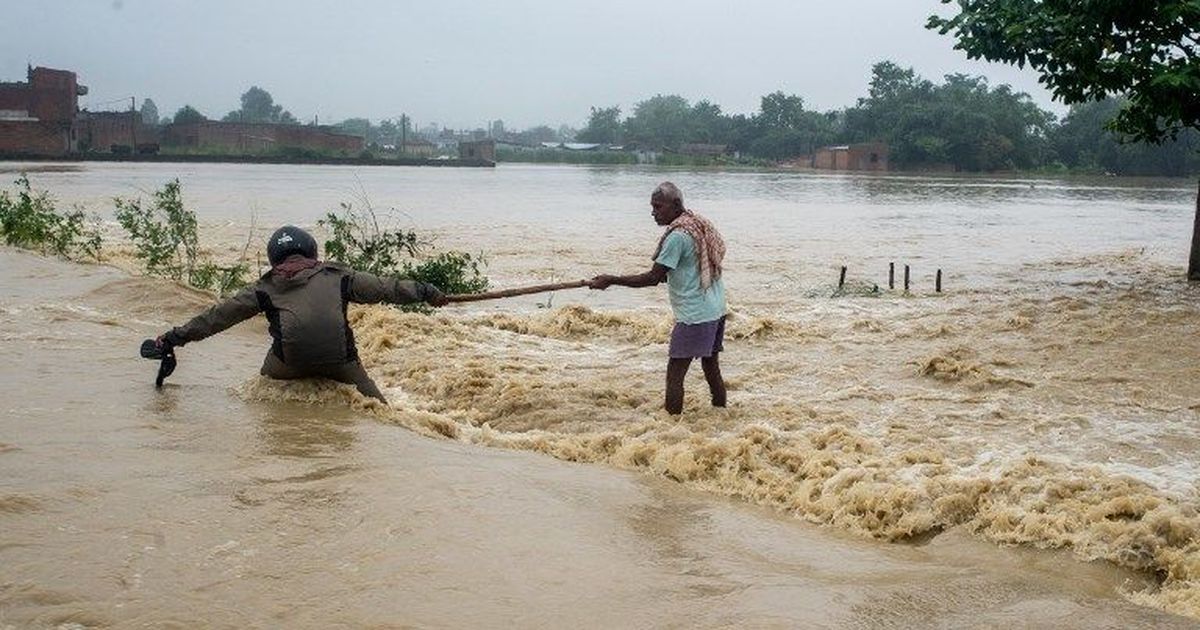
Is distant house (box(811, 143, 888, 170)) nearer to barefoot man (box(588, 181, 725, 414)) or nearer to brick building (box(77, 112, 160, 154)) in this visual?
brick building (box(77, 112, 160, 154))

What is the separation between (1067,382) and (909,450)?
3098 mm

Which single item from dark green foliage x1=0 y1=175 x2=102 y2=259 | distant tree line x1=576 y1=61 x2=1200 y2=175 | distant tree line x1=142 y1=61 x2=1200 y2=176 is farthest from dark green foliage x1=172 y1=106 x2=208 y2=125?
dark green foliage x1=0 y1=175 x2=102 y2=259

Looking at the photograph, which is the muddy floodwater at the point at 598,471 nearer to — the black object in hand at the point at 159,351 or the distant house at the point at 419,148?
the black object in hand at the point at 159,351

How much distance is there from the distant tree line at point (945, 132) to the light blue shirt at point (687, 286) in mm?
62315

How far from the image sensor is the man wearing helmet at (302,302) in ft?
19.7

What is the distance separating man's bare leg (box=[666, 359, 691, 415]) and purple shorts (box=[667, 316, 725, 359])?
14cm

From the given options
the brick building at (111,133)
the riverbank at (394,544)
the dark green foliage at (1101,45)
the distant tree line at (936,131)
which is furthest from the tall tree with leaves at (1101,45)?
the brick building at (111,133)

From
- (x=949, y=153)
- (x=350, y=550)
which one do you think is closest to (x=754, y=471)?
(x=350, y=550)

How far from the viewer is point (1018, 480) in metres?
5.86

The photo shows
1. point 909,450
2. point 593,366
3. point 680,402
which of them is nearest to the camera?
point 909,450

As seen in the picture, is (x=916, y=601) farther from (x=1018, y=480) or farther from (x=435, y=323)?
(x=435, y=323)

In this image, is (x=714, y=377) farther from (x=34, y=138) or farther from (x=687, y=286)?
(x=34, y=138)

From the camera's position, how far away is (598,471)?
19.3 ft

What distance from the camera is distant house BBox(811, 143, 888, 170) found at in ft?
277
